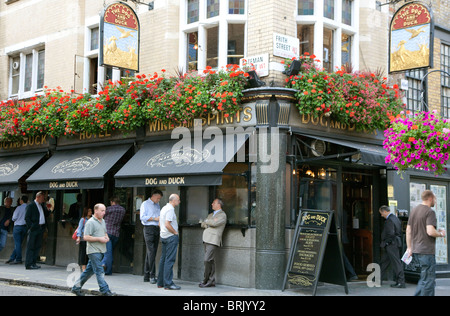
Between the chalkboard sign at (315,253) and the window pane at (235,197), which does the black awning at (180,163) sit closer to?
the window pane at (235,197)

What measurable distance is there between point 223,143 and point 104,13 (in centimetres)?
411

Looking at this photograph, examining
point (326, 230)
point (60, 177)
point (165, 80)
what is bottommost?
point (326, 230)

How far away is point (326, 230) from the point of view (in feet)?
35.3

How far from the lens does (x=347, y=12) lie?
13602 millimetres

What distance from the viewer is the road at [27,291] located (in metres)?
10.6

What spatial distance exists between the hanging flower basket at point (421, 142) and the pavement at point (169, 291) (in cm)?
291

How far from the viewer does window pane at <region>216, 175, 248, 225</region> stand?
1203cm

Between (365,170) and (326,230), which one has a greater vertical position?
(365,170)

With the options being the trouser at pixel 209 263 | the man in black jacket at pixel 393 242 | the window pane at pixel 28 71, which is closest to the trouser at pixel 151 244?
the trouser at pixel 209 263

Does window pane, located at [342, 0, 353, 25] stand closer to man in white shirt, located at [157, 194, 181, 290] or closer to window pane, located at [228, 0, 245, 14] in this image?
window pane, located at [228, 0, 245, 14]

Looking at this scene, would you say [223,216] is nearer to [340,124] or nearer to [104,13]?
[340,124]

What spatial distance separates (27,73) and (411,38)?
11.8 meters

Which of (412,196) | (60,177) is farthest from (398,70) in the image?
(60,177)

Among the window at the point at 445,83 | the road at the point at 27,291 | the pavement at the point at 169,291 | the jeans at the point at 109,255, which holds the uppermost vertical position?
the window at the point at 445,83
